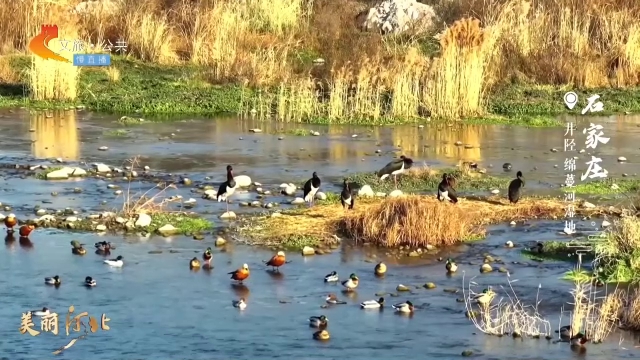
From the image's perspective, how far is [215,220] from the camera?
16.6 metres

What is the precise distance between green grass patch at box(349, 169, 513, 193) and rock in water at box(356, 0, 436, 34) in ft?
51.5

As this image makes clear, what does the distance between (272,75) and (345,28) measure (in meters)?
6.47

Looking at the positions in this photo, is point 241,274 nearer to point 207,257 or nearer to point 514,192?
point 207,257

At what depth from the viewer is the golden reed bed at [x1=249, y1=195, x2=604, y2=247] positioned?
15.1 meters

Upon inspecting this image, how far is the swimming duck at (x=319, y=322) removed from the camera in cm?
1192

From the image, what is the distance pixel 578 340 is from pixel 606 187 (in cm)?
778

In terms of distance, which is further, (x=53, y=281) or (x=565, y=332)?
(x=53, y=281)

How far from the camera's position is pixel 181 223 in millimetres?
16141

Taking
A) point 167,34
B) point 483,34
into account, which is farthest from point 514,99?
point 167,34

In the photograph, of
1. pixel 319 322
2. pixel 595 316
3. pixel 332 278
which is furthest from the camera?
pixel 332 278

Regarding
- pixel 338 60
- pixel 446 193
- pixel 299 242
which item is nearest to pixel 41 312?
pixel 299 242

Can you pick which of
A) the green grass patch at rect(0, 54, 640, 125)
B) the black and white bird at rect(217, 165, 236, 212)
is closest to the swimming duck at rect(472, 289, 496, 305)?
the black and white bird at rect(217, 165, 236, 212)

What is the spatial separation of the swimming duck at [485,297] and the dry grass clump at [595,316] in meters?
0.84

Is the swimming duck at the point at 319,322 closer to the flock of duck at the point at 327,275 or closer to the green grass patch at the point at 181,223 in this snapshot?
the flock of duck at the point at 327,275
